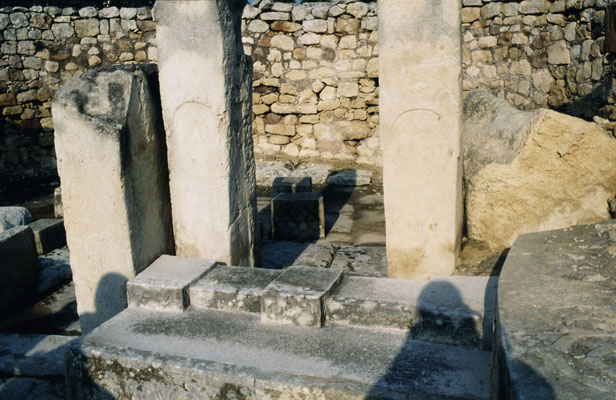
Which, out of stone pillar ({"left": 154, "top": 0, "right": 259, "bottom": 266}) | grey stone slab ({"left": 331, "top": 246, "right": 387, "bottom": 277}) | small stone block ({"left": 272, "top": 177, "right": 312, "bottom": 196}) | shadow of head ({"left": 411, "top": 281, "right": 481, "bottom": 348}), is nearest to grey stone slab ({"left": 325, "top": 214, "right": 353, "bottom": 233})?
small stone block ({"left": 272, "top": 177, "right": 312, "bottom": 196})

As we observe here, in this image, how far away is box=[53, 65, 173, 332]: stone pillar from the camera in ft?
11.1

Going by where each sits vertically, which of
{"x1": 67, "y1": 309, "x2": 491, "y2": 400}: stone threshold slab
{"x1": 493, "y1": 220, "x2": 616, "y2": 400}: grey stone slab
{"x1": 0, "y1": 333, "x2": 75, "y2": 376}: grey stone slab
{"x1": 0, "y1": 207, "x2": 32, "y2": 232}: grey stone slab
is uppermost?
{"x1": 493, "y1": 220, "x2": 616, "y2": 400}: grey stone slab

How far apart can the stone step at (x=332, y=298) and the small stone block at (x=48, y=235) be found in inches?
94.6

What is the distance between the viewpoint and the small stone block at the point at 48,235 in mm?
5414

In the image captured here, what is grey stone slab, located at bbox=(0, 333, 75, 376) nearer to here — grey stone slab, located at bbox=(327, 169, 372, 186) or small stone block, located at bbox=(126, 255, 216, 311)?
small stone block, located at bbox=(126, 255, 216, 311)

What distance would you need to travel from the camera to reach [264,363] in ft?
8.73

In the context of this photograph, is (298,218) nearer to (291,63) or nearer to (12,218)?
(12,218)

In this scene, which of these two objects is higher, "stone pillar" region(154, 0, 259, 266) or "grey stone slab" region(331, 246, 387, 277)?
"stone pillar" region(154, 0, 259, 266)

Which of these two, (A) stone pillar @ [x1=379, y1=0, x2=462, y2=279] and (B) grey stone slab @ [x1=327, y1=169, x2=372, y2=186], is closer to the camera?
(A) stone pillar @ [x1=379, y1=0, x2=462, y2=279]

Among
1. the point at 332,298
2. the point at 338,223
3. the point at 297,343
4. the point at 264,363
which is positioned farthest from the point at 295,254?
the point at 264,363

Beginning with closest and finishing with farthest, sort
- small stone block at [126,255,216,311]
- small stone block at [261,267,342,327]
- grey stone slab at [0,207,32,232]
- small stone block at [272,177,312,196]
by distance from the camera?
small stone block at [261,267,342,327], small stone block at [126,255,216,311], grey stone slab at [0,207,32,232], small stone block at [272,177,312,196]

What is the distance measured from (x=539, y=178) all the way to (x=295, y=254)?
2213mm

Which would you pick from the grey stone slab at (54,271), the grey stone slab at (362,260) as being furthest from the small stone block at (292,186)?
the grey stone slab at (54,271)

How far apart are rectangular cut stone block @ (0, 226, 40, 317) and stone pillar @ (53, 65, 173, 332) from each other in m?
0.97
